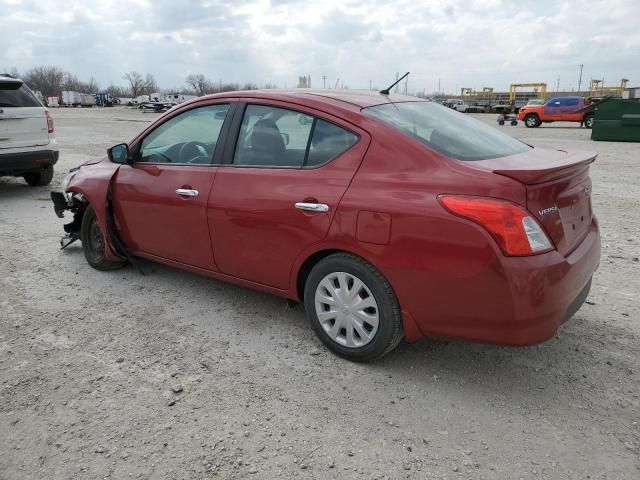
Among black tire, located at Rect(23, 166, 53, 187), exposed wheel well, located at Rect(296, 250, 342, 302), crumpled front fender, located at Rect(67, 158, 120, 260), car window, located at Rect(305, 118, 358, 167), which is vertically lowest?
black tire, located at Rect(23, 166, 53, 187)

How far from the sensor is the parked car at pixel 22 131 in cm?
786

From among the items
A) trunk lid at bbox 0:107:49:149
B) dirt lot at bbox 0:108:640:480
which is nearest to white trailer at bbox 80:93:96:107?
trunk lid at bbox 0:107:49:149

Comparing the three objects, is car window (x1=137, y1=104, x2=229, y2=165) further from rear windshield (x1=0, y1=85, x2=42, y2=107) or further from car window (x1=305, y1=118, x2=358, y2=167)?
rear windshield (x1=0, y1=85, x2=42, y2=107)

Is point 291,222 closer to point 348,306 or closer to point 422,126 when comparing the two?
point 348,306

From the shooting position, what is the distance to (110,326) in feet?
12.3

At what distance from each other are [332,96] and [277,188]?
28.7 inches

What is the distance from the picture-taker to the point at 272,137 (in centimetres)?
347

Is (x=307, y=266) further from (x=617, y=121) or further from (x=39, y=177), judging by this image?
(x=617, y=121)

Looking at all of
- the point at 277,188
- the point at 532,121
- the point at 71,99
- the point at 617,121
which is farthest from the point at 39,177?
the point at 71,99

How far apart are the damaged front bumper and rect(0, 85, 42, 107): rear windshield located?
12.4 ft

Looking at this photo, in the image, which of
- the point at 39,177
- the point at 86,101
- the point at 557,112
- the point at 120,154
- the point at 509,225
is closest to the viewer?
the point at 509,225

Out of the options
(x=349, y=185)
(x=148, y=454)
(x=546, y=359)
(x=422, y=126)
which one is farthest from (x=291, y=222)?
(x=546, y=359)

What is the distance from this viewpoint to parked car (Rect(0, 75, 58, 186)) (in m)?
7.86

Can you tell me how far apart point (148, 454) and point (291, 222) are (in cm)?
150
